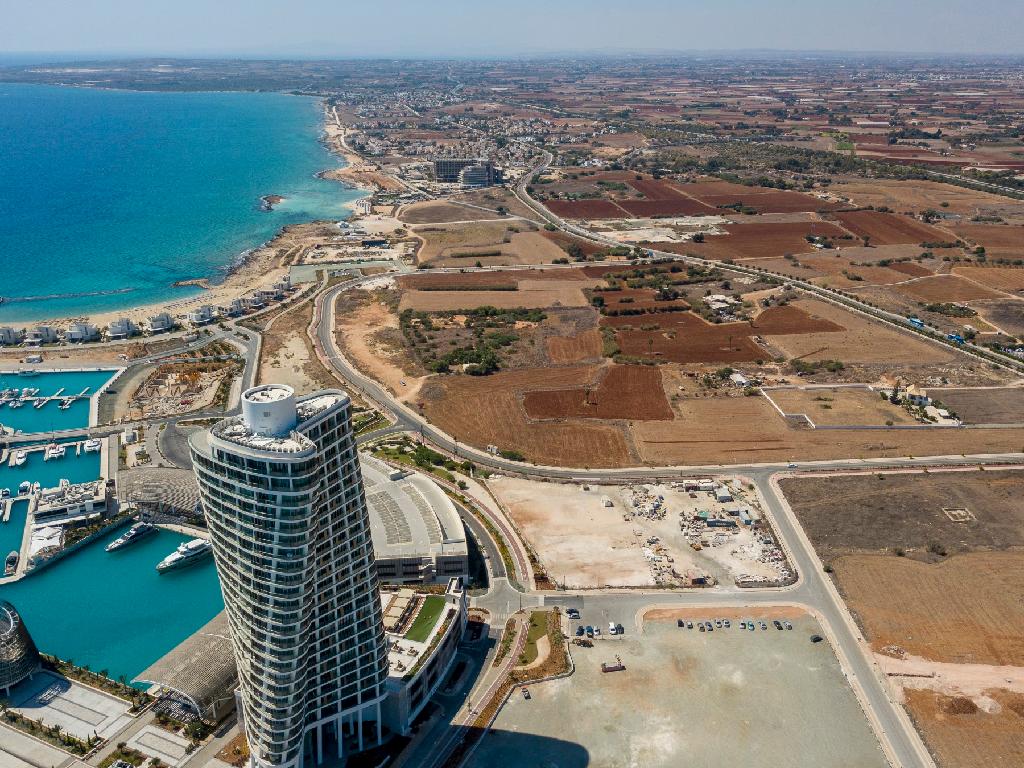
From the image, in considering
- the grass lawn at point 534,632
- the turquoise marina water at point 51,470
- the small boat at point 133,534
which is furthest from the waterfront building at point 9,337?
the grass lawn at point 534,632

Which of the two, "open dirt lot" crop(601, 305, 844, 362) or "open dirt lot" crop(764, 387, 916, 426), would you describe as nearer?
"open dirt lot" crop(764, 387, 916, 426)

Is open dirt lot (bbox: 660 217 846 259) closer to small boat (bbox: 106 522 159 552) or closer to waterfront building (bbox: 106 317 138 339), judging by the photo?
waterfront building (bbox: 106 317 138 339)

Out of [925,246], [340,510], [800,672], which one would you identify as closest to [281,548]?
[340,510]

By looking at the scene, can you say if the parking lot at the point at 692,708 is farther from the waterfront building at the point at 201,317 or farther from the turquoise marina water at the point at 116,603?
the waterfront building at the point at 201,317

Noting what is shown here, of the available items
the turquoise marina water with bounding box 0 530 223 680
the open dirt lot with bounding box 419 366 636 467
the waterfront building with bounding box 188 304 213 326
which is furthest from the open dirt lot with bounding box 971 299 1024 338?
the waterfront building with bounding box 188 304 213 326

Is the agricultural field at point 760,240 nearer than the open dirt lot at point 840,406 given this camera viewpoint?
No

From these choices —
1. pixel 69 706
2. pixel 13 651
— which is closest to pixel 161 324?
pixel 13 651
